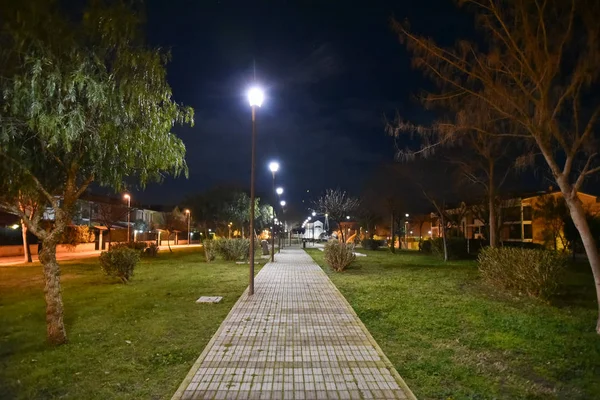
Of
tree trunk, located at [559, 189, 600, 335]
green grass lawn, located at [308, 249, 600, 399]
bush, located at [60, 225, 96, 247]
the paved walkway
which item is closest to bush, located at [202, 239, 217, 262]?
bush, located at [60, 225, 96, 247]

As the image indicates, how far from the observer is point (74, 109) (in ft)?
20.1

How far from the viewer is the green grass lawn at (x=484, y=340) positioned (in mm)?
5363

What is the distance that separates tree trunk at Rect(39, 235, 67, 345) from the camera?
7.04 meters

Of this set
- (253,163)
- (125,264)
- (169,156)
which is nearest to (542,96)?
(169,156)

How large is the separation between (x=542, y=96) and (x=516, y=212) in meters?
46.1

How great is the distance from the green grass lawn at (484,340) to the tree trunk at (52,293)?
16.5 ft

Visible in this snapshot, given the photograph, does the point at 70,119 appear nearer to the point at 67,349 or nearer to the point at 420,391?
the point at 67,349

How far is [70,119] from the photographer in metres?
5.92

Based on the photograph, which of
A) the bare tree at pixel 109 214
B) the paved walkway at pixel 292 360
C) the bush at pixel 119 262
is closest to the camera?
the paved walkway at pixel 292 360

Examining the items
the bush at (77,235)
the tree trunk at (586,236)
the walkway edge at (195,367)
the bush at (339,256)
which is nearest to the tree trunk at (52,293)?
the walkway edge at (195,367)

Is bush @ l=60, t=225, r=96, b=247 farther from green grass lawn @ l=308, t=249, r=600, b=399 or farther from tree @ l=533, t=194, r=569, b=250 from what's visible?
tree @ l=533, t=194, r=569, b=250

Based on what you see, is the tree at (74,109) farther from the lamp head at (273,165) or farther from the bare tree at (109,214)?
the bare tree at (109,214)

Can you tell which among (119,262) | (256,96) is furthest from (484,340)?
(119,262)

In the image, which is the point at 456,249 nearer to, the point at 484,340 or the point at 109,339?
the point at 484,340
